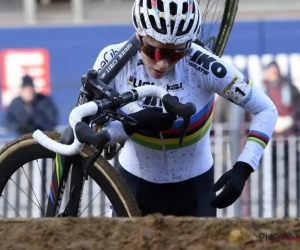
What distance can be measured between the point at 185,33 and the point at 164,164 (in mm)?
920

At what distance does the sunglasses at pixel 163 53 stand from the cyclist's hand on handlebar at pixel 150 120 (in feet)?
0.91

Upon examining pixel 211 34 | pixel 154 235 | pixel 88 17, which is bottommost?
pixel 154 235

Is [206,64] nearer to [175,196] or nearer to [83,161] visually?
[175,196]

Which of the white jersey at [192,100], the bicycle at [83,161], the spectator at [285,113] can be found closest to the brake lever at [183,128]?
the bicycle at [83,161]

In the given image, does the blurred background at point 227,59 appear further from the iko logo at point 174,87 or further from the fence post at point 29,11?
the iko logo at point 174,87

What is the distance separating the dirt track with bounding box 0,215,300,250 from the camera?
11.9ft

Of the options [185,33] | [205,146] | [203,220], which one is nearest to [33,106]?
[205,146]

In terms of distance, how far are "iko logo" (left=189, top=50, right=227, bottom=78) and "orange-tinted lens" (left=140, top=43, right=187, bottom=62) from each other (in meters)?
0.29

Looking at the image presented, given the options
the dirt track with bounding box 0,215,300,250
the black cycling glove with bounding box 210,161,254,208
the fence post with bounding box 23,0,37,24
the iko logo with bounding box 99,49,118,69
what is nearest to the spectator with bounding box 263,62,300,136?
the iko logo with bounding box 99,49,118,69

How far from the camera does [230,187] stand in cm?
467

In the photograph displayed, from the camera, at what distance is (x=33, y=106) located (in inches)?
359

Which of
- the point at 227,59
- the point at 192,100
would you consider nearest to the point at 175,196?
the point at 192,100

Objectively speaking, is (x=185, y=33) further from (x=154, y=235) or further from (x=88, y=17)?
(x=88, y=17)

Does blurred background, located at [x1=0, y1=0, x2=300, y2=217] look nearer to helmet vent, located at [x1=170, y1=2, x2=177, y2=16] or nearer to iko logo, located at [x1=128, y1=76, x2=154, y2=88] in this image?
iko logo, located at [x1=128, y1=76, x2=154, y2=88]
